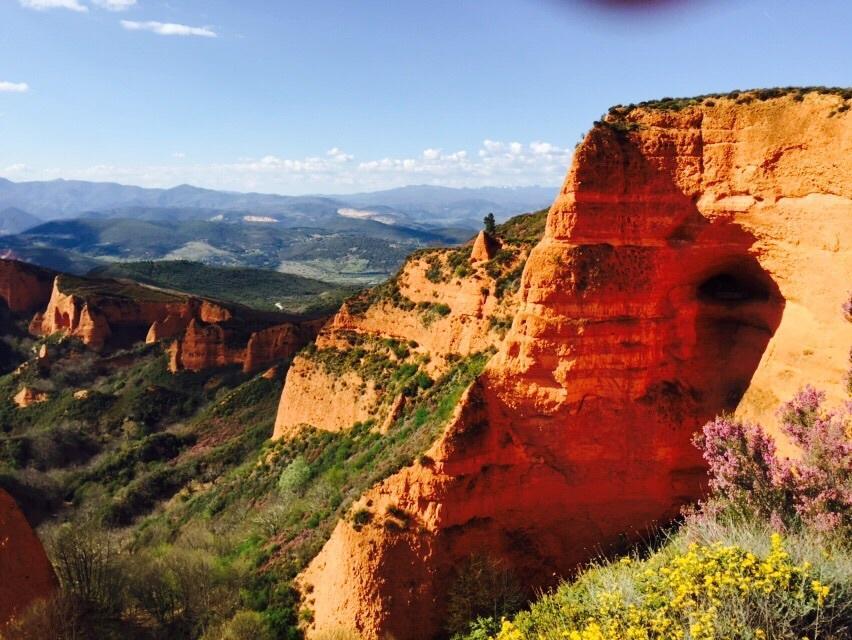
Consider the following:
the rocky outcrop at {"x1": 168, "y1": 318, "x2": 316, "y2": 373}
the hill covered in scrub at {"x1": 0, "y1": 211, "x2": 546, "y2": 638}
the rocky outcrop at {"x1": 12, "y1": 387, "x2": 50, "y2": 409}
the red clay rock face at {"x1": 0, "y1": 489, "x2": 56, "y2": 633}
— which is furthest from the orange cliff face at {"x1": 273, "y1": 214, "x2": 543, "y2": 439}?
the rocky outcrop at {"x1": 12, "y1": 387, "x2": 50, "y2": 409}

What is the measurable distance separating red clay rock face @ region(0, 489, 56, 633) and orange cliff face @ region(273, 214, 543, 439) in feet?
48.1

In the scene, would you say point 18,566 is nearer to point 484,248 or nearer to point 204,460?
point 484,248

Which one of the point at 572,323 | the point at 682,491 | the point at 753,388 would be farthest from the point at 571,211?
→ the point at 682,491

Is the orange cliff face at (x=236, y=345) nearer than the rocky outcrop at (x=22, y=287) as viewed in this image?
Yes

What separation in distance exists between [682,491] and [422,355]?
16.1 meters

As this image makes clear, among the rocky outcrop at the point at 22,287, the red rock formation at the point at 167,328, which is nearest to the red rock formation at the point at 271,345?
the red rock formation at the point at 167,328

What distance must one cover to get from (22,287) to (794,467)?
334 feet

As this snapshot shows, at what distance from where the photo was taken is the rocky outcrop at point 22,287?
88.6 meters

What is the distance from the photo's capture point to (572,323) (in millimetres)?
17406

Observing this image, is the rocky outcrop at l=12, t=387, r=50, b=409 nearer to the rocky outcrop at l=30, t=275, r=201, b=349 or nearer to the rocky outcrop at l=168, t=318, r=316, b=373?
the rocky outcrop at l=30, t=275, r=201, b=349

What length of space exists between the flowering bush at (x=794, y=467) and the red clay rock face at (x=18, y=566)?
20138 mm

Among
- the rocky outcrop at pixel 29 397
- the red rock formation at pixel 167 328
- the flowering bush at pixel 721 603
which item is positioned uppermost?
the flowering bush at pixel 721 603

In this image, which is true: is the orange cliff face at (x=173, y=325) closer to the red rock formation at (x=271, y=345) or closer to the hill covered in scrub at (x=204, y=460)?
the red rock formation at (x=271, y=345)

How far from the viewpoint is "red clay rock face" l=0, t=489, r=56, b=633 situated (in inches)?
725
